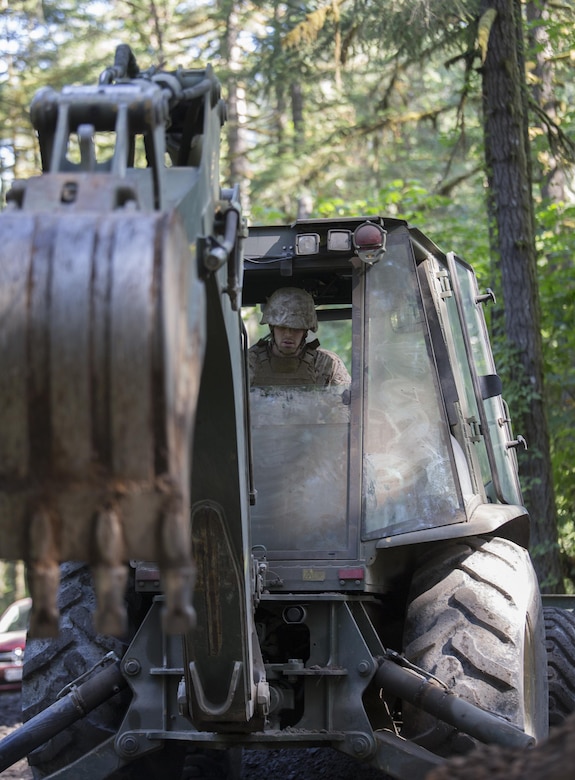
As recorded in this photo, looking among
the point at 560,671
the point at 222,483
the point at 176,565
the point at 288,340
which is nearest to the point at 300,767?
the point at 560,671

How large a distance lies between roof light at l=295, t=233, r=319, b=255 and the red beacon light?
20 centimetres

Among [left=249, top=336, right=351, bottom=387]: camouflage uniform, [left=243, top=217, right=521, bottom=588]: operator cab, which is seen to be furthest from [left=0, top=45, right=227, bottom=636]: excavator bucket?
[left=249, top=336, right=351, bottom=387]: camouflage uniform

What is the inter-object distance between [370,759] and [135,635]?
3.98ft

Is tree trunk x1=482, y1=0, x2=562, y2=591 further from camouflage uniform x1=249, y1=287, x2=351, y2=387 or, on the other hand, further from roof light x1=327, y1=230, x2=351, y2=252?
roof light x1=327, y1=230, x2=351, y2=252

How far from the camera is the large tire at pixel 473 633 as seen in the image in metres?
5.10

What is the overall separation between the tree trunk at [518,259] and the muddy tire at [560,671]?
13.7ft

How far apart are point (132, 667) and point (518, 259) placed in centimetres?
701

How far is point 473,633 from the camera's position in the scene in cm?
525

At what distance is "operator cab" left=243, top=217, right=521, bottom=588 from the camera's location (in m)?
5.66

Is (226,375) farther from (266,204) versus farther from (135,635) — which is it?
(266,204)

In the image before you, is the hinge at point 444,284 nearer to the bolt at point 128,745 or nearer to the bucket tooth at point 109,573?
the bolt at point 128,745

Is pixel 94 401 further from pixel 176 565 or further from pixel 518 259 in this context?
pixel 518 259

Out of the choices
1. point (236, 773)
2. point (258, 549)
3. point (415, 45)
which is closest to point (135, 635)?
point (258, 549)

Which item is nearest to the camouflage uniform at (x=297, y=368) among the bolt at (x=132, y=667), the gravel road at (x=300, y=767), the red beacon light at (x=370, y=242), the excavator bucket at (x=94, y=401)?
the red beacon light at (x=370, y=242)
